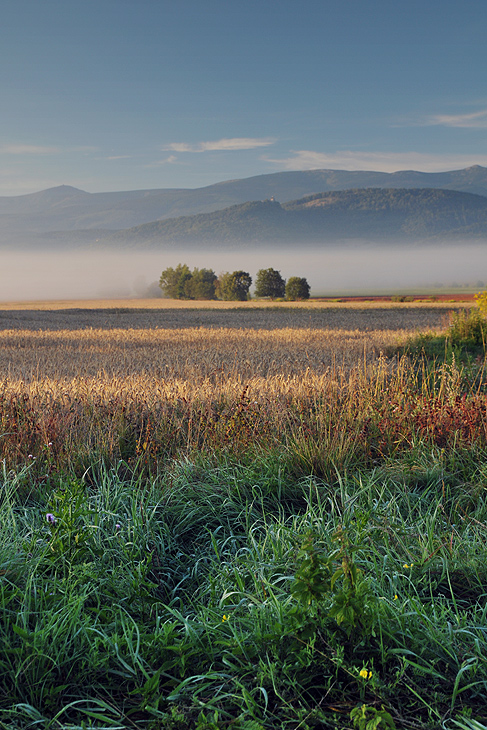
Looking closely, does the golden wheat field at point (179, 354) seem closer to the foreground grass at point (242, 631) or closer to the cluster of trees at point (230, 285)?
the foreground grass at point (242, 631)

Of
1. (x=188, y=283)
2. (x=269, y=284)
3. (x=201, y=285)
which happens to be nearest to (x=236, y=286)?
(x=269, y=284)

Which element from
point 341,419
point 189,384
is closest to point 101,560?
point 341,419

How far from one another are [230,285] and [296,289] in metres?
13.6

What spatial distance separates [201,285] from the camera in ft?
361

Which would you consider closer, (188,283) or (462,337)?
(462,337)

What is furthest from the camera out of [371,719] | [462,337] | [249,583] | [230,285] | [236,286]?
[230,285]

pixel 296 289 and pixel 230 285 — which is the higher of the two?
pixel 230 285

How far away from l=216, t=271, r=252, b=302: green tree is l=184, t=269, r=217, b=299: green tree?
18.4ft

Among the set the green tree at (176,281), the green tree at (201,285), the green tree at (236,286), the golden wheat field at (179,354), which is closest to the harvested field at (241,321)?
the golden wheat field at (179,354)

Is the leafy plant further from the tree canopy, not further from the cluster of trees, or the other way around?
the tree canopy

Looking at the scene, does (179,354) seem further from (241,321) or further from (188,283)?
(188,283)

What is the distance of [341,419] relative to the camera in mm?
5820

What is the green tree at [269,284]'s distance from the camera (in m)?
102

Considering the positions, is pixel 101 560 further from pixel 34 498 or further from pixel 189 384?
pixel 189 384
